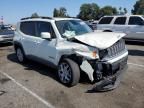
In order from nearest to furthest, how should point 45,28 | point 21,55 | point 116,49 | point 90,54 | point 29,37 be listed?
point 90,54, point 116,49, point 45,28, point 29,37, point 21,55

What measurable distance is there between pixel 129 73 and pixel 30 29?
367cm

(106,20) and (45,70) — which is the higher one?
(106,20)

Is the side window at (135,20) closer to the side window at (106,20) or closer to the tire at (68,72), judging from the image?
the side window at (106,20)

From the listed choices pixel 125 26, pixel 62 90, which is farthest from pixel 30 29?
pixel 125 26

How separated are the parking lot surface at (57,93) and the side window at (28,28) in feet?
4.42

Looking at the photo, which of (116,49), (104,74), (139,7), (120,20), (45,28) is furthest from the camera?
(139,7)

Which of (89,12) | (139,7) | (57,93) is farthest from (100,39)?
(89,12)

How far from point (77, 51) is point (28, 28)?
3221 mm

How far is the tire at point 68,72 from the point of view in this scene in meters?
6.30

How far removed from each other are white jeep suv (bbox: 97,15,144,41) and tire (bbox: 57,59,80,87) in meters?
8.47

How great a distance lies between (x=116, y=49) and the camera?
21.7ft

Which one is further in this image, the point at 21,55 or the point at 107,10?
the point at 107,10

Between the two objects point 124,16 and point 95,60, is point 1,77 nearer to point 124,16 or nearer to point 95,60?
point 95,60

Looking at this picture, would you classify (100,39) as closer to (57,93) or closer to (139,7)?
(57,93)
